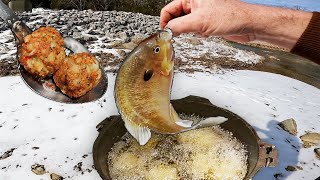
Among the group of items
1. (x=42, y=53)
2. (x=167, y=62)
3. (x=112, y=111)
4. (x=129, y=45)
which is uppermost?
(x=167, y=62)

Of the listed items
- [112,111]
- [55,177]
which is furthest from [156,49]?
[112,111]

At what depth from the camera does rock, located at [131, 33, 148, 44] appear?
1014 centimetres

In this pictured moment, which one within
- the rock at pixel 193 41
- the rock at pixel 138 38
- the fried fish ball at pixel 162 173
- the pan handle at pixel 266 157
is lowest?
the rock at pixel 193 41

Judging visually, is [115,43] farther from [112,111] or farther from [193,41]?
[112,111]

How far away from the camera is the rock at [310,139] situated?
5520 mm

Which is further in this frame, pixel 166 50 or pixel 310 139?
pixel 310 139

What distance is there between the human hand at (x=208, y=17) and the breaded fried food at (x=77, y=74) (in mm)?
772

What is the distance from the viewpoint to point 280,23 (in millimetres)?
3783

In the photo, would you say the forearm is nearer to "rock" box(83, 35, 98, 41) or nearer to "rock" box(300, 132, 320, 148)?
"rock" box(300, 132, 320, 148)

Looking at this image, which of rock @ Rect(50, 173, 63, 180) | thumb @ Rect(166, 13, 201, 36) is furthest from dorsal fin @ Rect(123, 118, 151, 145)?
rock @ Rect(50, 173, 63, 180)

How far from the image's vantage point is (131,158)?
319 centimetres

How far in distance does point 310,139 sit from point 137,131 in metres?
3.96

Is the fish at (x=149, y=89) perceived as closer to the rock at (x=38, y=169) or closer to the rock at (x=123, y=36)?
the rock at (x=38, y=169)

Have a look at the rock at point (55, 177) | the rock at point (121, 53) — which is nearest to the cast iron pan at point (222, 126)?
the rock at point (55, 177)
